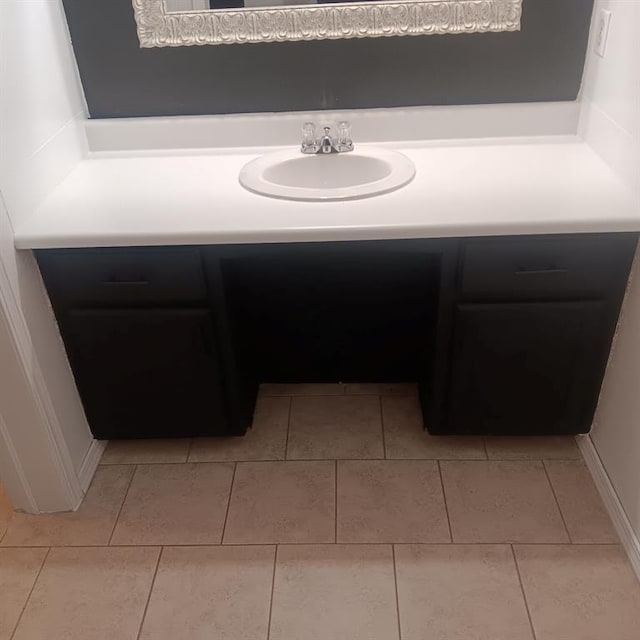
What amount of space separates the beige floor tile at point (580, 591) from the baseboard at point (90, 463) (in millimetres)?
1216

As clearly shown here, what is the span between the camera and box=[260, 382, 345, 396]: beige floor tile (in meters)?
2.27

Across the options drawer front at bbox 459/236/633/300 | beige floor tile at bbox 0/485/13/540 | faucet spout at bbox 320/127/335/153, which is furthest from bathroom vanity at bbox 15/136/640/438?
beige floor tile at bbox 0/485/13/540

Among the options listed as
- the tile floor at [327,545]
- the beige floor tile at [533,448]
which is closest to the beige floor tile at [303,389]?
the tile floor at [327,545]

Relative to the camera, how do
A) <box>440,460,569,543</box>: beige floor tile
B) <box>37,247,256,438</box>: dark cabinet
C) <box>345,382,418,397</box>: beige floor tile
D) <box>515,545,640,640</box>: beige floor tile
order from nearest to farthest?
<box>515,545,640,640</box>: beige floor tile, <box>37,247,256,438</box>: dark cabinet, <box>440,460,569,543</box>: beige floor tile, <box>345,382,418,397</box>: beige floor tile

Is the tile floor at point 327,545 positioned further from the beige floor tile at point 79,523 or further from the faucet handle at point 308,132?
the faucet handle at point 308,132

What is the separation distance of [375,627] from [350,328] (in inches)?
36.8

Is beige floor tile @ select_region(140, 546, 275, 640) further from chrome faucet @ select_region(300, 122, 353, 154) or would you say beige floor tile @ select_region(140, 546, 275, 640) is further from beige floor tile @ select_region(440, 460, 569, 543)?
chrome faucet @ select_region(300, 122, 353, 154)

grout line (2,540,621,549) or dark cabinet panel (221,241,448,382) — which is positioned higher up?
dark cabinet panel (221,241,448,382)

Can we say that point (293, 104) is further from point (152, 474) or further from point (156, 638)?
point (156, 638)

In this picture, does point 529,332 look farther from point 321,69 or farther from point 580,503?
point 321,69

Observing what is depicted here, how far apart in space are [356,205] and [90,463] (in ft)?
3.60

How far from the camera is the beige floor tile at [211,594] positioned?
61.5 inches

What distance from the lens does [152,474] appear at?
1.98 m

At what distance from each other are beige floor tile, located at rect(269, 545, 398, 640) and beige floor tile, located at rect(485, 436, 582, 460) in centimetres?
50
